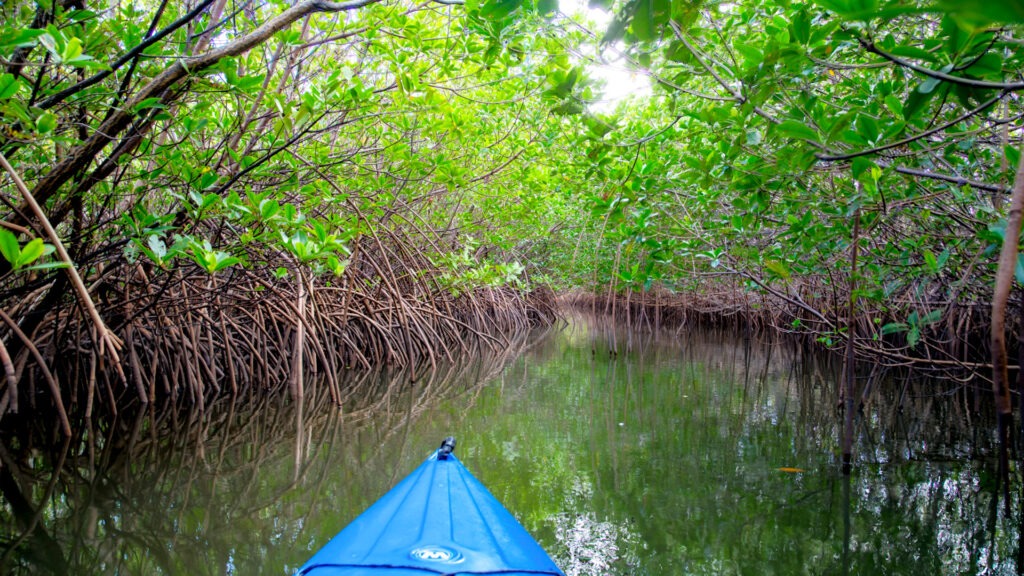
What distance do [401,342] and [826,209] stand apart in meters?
5.05

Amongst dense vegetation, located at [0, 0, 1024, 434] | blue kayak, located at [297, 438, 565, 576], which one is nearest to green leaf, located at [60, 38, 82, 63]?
dense vegetation, located at [0, 0, 1024, 434]

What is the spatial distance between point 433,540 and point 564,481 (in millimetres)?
1349

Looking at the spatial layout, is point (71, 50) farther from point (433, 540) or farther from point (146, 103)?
point (433, 540)

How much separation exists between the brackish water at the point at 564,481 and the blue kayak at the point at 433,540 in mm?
419

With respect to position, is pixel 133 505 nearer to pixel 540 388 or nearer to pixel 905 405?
pixel 540 388

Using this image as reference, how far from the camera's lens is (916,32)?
10.0 feet

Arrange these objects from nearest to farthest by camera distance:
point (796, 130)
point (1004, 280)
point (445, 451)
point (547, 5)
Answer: point (1004, 280), point (547, 5), point (796, 130), point (445, 451)

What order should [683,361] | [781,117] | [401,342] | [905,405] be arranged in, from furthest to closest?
1. [683,361]
2. [401,342]
3. [905,405]
4. [781,117]

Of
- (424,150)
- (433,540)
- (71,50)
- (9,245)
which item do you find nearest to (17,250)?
(9,245)

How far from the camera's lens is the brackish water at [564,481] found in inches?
80.9

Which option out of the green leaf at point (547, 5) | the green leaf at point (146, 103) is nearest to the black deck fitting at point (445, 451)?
the green leaf at point (146, 103)

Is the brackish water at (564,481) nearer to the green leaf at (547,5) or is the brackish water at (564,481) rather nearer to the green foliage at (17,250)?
the green foliage at (17,250)

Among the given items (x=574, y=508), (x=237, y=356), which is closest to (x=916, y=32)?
(x=574, y=508)

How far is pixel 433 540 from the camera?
1523 mm
